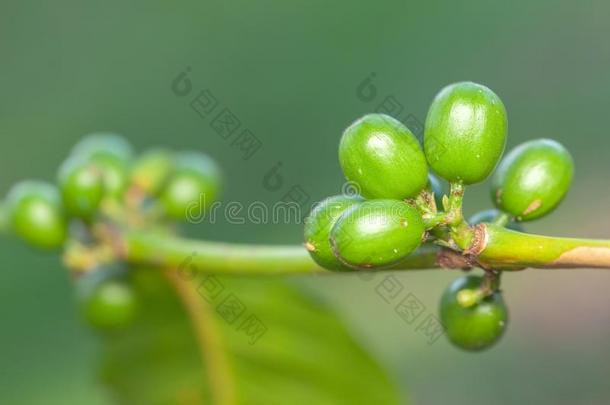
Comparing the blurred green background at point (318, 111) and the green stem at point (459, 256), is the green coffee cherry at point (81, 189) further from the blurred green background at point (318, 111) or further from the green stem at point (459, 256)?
the blurred green background at point (318, 111)

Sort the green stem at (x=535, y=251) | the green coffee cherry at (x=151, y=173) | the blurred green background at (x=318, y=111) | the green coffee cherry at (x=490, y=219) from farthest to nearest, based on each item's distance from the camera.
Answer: the blurred green background at (x=318, y=111), the green coffee cherry at (x=151, y=173), the green coffee cherry at (x=490, y=219), the green stem at (x=535, y=251)

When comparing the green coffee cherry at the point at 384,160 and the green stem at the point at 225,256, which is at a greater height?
the green stem at the point at 225,256

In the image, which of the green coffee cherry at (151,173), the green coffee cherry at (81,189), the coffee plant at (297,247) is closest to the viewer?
the coffee plant at (297,247)

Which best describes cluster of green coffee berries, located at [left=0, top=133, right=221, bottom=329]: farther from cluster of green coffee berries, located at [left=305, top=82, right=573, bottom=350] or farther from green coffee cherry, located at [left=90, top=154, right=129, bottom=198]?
cluster of green coffee berries, located at [left=305, top=82, right=573, bottom=350]

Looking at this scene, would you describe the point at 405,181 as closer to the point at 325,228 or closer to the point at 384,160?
the point at 384,160

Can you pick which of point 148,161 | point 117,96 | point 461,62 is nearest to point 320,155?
point 461,62

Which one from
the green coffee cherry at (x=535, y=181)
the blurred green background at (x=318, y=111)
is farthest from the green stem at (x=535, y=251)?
the blurred green background at (x=318, y=111)

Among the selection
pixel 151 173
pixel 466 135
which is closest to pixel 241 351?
pixel 151 173
